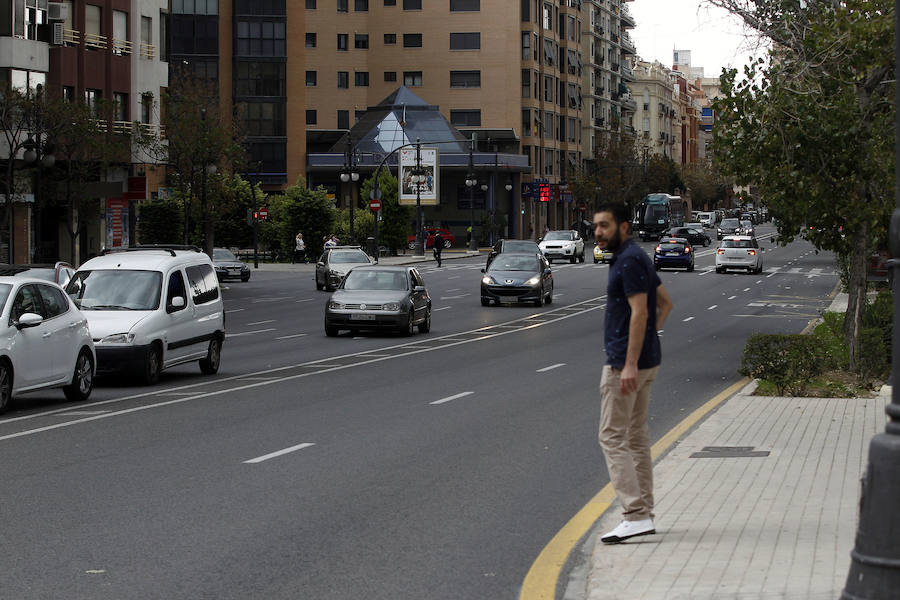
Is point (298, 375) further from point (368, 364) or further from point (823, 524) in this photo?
point (823, 524)

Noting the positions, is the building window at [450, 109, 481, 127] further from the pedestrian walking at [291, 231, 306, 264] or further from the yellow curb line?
the yellow curb line

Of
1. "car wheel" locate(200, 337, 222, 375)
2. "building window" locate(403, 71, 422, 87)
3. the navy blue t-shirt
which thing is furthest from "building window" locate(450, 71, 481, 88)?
the navy blue t-shirt

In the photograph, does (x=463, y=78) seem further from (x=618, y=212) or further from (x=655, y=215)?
(x=618, y=212)

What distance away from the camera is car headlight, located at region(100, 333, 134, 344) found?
18.5m

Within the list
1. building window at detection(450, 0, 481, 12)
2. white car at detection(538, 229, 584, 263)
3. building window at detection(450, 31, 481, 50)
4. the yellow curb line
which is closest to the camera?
the yellow curb line

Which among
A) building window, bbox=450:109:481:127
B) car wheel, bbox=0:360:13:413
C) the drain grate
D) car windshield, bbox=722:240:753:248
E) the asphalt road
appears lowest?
the asphalt road

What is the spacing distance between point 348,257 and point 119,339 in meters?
31.4

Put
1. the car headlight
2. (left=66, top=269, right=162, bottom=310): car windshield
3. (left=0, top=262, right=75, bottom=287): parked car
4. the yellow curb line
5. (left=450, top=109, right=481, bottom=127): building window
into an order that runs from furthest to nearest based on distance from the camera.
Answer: (left=450, top=109, right=481, bottom=127): building window, (left=0, top=262, right=75, bottom=287): parked car, (left=66, top=269, right=162, bottom=310): car windshield, the car headlight, the yellow curb line

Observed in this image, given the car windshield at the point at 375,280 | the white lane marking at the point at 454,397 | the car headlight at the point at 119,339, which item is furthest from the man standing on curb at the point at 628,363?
the car windshield at the point at 375,280

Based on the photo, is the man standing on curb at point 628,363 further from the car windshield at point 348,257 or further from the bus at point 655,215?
the bus at point 655,215

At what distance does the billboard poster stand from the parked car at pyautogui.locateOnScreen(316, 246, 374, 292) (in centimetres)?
3465

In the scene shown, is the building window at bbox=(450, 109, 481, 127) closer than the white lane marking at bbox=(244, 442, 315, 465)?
No

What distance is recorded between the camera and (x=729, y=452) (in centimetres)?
1168

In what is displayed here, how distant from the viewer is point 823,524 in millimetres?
8180
